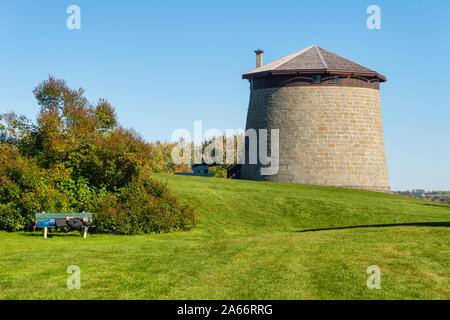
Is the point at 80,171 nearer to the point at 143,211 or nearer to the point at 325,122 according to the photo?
the point at 143,211

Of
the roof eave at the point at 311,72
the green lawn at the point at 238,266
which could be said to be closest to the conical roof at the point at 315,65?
the roof eave at the point at 311,72

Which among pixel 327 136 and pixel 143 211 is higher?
pixel 327 136

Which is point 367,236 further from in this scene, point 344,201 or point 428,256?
point 344,201

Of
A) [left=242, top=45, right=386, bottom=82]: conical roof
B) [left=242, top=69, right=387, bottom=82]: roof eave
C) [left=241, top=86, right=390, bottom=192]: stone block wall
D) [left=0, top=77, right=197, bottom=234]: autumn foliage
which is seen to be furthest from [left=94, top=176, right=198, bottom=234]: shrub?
[left=242, top=45, right=386, bottom=82]: conical roof

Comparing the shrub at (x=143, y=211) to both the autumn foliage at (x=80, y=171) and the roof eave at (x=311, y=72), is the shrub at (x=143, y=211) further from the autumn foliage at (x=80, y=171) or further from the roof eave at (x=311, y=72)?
the roof eave at (x=311, y=72)

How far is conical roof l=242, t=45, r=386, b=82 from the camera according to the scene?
168 feet

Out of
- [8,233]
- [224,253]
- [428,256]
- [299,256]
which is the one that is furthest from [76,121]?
[428,256]

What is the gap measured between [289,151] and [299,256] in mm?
37019

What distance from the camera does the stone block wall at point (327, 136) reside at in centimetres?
5019

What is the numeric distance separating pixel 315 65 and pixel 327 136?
7237 millimetres

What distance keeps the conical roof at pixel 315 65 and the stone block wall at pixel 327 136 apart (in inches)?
67.1

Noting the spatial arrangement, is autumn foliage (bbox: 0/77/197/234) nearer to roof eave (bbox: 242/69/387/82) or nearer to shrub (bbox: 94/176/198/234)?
shrub (bbox: 94/176/198/234)

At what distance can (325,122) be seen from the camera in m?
50.4

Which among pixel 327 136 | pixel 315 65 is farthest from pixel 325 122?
pixel 315 65
